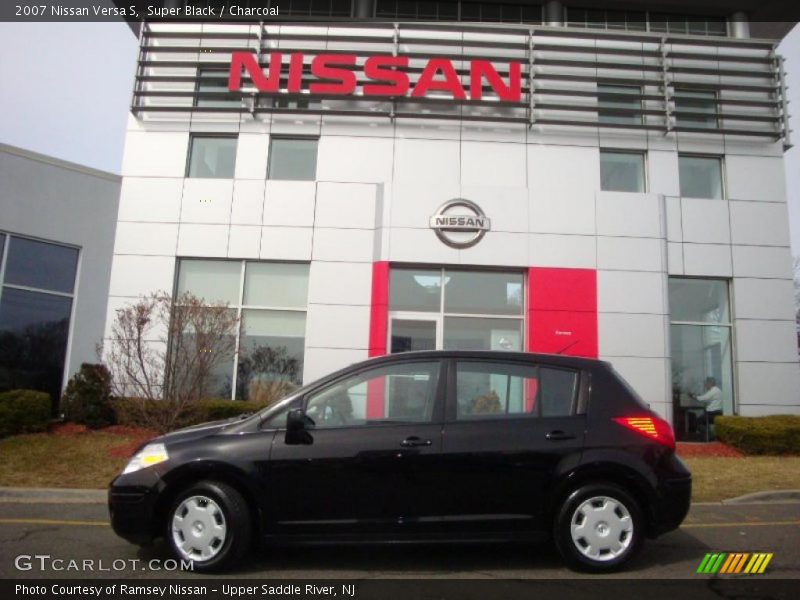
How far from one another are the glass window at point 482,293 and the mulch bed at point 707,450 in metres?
4.10

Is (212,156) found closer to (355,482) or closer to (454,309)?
(454,309)

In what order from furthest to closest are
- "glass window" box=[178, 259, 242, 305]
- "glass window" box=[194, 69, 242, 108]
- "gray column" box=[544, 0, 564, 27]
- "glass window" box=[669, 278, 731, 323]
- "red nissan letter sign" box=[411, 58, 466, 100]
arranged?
"gray column" box=[544, 0, 564, 27] → "glass window" box=[194, 69, 242, 108] → "red nissan letter sign" box=[411, 58, 466, 100] → "glass window" box=[669, 278, 731, 323] → "glass window" box=[178, 259, 242, 305]

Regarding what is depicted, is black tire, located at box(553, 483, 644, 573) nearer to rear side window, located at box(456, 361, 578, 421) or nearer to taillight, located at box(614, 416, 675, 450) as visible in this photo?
taillight, located at box(614, 416, 675, 450)

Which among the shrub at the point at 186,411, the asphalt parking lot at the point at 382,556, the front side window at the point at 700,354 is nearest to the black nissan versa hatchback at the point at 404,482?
the asphalt parking lot at the point at 382,556

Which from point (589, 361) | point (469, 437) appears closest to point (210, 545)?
point (469, 437)

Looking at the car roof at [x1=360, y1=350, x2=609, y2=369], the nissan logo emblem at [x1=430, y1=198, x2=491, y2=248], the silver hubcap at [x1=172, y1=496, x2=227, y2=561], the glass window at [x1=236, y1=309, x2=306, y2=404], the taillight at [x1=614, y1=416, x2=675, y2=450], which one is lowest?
the silver hubcap at [x1=172, y1=496, x2=227, y2=561]

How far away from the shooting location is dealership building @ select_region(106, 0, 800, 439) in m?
13.6

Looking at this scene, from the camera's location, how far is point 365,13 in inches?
658

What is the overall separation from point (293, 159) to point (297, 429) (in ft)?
35.0

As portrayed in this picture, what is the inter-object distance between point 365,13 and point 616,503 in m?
15.0

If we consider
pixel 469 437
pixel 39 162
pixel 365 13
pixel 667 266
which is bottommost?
pixel 469 437

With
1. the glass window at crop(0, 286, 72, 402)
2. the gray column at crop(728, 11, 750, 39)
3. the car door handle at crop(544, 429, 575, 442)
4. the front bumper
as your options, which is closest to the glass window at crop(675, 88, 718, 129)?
the gray column at crop(728, 11, 750, 39)

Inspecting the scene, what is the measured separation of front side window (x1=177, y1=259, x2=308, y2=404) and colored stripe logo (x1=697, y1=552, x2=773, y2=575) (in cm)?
923
